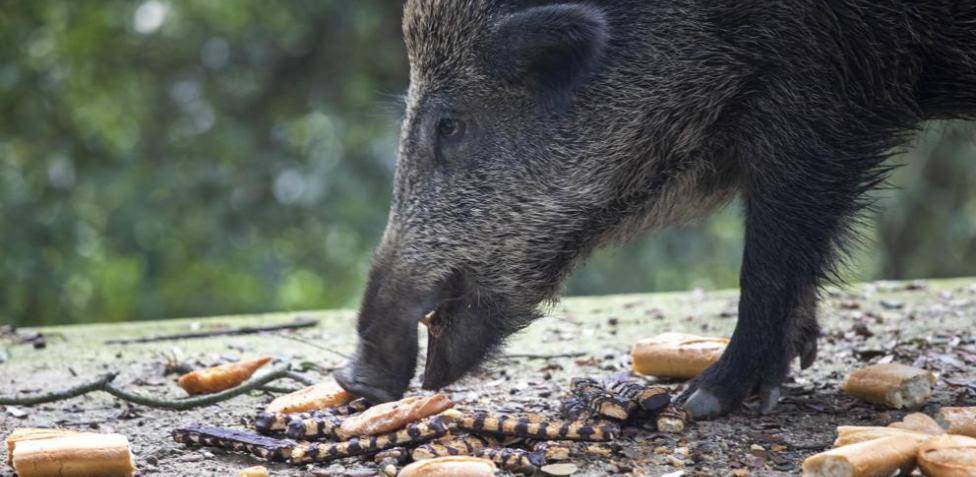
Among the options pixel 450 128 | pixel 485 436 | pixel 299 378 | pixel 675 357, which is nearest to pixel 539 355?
pixel 675 357

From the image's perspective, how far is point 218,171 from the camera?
8.46m

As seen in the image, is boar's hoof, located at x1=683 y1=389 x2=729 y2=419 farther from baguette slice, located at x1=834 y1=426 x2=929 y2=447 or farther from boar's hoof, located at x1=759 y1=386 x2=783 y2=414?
baguette slice, located at x1=834 y1=426 x2=929 y2=447

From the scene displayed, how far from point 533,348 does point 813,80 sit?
1521mm

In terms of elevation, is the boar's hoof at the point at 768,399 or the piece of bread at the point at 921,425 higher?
the piece of bread at the point at 921,425

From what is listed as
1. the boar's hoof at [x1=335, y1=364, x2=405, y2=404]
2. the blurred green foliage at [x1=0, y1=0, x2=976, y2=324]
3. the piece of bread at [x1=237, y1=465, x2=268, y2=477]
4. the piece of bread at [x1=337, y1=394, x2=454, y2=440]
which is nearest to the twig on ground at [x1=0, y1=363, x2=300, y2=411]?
the boar's hoof at [x1=335, y1=364, x2=405, y2=404]

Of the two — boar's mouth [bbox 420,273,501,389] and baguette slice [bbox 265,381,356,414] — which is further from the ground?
boar's mouth [bbox 420,273,501,389]

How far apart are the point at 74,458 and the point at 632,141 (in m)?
1.71

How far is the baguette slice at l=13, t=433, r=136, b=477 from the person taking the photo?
2566mm

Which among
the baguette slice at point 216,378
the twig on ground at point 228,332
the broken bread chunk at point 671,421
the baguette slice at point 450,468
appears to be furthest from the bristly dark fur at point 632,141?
the twig on ground at point 228,332

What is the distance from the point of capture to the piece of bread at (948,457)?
237 centimetres

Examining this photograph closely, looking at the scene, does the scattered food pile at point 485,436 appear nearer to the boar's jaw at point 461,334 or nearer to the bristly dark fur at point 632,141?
the boar's jaw at point 461,334

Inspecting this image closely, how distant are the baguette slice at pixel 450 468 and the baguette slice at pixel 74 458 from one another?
0.63 m

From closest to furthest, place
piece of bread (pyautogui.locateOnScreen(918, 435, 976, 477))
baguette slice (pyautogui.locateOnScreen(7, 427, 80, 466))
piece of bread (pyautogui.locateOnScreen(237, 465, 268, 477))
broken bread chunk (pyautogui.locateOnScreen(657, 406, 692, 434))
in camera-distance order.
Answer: piece of bread (pyautogui.locateOnScreen(918, 435, 976, 477)) < piece of bread (pyautogui.locateOnScreen(237, 465, 268, 477)) < baguette slice (pyautogui.locateOnScreen(7, 427, 80, 466)) < broken bread chunk (pyautogui.locateOnScreen(657, 406, 692, 434))

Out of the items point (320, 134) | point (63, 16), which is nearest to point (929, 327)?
point (320, 134)
